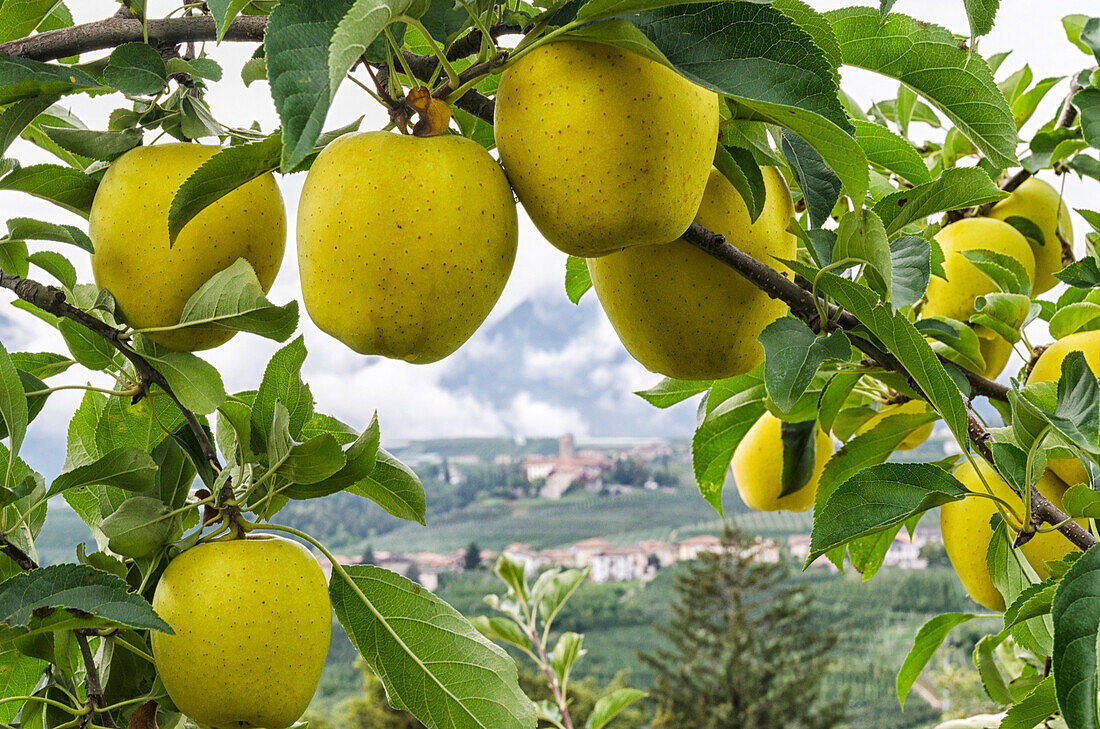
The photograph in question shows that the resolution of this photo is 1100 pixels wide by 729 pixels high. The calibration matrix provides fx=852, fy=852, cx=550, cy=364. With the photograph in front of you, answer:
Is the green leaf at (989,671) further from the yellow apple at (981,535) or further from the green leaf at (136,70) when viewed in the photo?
the green leaf at (136,70)

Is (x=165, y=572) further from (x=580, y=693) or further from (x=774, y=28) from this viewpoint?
(x=580, y=693)

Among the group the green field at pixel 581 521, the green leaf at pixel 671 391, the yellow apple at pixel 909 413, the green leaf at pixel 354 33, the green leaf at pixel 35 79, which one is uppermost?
the green leaf at pixel 35 79

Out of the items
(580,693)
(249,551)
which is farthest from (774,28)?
(580,693)

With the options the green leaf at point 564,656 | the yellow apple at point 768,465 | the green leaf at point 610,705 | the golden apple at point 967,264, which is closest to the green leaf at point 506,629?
the green leaf at point 564,656

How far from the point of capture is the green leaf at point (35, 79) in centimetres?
39

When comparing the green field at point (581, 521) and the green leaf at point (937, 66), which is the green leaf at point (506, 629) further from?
the green field at point (581, 521)

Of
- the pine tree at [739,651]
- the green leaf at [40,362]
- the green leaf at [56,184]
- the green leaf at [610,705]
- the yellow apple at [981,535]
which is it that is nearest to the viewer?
the green leaf at [56,184]

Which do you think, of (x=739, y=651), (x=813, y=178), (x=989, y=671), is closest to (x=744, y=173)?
(x=813, y=178)

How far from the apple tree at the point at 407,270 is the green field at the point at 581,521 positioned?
9.52 m

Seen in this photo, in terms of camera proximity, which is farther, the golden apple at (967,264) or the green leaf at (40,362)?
the golden apple at (967,264)

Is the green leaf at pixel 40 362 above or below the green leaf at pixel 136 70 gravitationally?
below

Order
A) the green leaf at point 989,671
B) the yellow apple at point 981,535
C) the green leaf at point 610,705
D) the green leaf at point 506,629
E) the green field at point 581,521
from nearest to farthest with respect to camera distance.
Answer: the yellow apple at point 981,535 < the green leaf at point 989,671 < the green leaf at point 610,705 < the green leaf at point 506,629 < the green field at point 581,521

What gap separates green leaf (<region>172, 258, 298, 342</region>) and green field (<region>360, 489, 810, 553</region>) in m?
9.63

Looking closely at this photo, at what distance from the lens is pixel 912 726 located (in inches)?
A: 372
